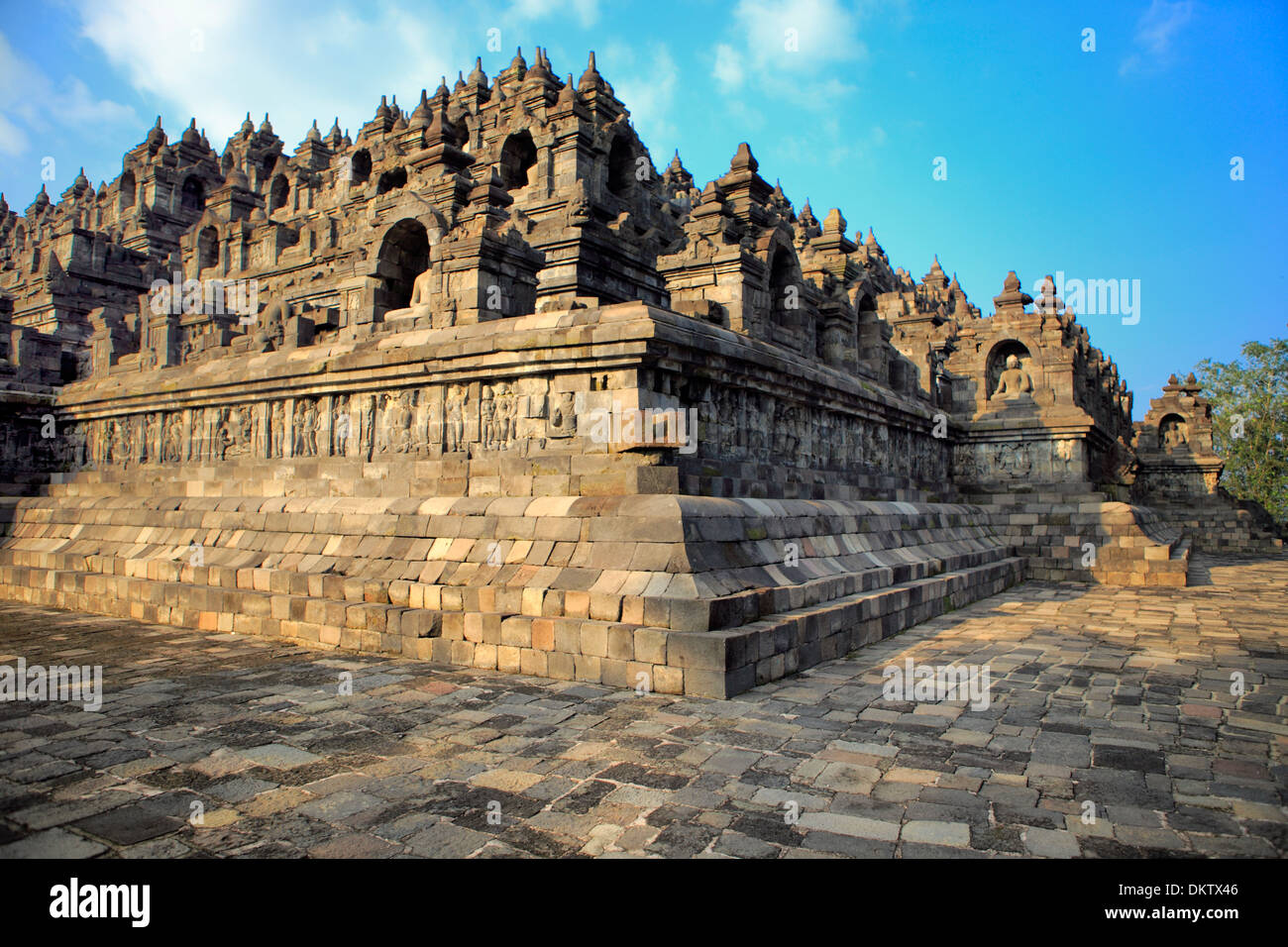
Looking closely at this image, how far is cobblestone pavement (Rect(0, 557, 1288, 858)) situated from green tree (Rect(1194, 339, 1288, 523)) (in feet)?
133

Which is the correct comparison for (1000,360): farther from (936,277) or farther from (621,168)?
(936,277)

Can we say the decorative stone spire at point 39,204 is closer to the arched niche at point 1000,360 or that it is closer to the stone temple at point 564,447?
the stone temple at point 564,447

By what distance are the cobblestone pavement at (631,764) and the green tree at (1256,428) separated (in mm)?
40487

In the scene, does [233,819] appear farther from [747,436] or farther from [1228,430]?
[1228,430]

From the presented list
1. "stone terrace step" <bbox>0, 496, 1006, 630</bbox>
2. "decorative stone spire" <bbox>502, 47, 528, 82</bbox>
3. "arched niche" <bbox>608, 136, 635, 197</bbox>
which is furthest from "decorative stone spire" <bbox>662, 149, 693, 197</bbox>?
"stone terrace step" <bbox>0, 496, 1006, 630</bbox>

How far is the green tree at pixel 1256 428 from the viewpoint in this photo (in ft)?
128

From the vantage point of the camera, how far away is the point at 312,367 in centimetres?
1012

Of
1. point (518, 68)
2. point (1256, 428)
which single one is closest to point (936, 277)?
point (1256, 428)

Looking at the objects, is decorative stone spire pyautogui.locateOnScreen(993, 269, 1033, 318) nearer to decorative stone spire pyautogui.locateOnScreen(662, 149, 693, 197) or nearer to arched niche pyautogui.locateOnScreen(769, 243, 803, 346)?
arched niche pyautogui.locateOnScreen(769, 243, 803, 346)

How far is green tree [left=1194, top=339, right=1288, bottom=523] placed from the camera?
38969 millimetres

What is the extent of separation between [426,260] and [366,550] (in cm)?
611

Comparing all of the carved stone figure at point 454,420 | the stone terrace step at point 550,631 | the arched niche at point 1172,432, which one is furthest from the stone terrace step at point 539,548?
the arched niche at point 1172,432

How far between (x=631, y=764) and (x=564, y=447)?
421cm

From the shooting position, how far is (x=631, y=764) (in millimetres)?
4480
